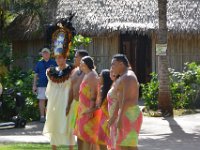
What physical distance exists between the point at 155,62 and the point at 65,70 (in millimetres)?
11890

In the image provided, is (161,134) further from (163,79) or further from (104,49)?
(104,49)

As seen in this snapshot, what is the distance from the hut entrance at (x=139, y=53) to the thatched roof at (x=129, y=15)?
3.96 feet

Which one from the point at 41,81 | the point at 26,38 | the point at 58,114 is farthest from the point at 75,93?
the point at 26,38

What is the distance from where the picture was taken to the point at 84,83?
9617 mm

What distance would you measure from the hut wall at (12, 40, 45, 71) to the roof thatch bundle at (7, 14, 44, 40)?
74 centimetres

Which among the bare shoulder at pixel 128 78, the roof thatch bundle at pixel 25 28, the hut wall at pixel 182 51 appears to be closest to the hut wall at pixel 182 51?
the hut wall at pixel 182 51

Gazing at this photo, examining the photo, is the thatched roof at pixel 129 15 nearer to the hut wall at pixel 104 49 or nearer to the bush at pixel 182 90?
the hut wall at pixel 104 49

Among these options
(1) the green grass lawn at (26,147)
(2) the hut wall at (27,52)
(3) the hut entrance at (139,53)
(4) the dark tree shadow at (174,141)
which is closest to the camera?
(1) the green grass lawn at (26,147)

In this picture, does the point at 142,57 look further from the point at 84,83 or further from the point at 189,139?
the point at 84,83

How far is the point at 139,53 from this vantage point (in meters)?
23.2

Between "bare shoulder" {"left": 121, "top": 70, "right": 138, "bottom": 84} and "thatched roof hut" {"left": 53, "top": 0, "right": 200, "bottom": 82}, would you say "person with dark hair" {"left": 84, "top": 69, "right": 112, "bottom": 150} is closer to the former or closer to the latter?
"bare shoulder" {"left": 121, "top": 70, "right": 138, "bottom": 84}

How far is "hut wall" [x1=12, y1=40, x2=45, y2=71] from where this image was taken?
23.6 meters

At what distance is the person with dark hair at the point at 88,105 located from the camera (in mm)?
9602

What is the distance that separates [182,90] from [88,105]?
9600mm
